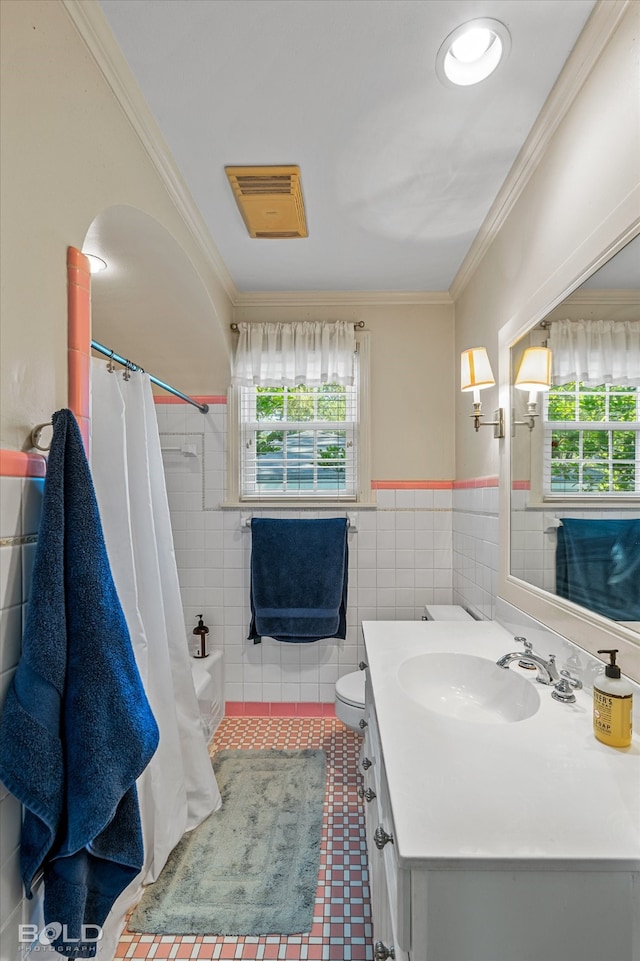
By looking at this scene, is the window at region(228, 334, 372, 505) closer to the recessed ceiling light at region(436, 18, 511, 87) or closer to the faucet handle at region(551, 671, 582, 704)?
the recessed ceiling light at region(436, 18, 511, 87)

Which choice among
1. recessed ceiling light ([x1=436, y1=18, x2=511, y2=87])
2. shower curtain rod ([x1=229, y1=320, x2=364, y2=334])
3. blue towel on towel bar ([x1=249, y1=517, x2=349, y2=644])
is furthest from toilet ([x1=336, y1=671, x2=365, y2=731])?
recessed ceiling light ([x1=436, y1=18, x2=511, y2=87])

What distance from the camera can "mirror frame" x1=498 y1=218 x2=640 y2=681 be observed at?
42.0 inches

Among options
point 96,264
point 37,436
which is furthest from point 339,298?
point 37,436

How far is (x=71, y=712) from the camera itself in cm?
91

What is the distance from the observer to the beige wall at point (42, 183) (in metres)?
0.88

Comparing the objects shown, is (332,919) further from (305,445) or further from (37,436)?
(305,445)

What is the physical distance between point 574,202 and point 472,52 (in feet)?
1.45

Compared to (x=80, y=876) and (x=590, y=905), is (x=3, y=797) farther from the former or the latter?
(x=590, y=905)

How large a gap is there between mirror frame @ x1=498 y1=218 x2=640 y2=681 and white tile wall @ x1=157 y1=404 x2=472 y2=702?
866 mm

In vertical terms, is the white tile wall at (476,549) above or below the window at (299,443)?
below

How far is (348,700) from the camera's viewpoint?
2.17 meters

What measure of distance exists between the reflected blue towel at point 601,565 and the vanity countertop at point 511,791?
0.80 ft

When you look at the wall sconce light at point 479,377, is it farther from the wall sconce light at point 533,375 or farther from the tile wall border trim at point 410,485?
the tile wall border trim at point 410,485

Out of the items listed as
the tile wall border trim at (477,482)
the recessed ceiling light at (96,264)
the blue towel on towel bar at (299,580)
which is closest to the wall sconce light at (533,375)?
the tile wall border trim at (477,482)
